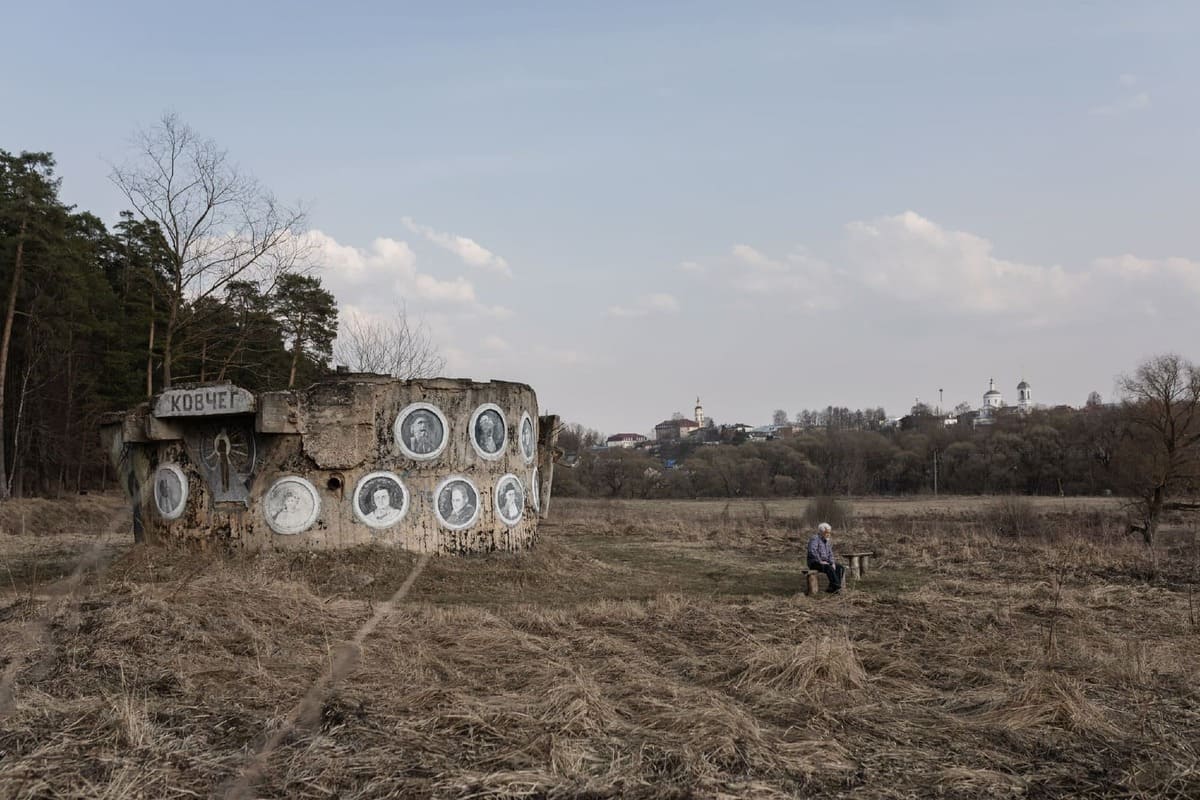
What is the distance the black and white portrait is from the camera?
47.0 ft

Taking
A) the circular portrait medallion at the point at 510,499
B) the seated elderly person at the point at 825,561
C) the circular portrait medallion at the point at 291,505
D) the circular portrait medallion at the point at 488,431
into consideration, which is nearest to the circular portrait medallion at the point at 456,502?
the circular portrait medallion at the point at 510,499

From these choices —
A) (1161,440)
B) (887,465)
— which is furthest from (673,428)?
(1161,440)

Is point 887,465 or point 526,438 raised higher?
point 526,438

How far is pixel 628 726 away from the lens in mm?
5770

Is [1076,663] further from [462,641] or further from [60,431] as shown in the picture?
[60,431]

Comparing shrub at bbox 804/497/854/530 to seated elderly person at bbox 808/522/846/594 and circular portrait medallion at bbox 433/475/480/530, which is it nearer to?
seated elderly person at bbox 808/522/846/594

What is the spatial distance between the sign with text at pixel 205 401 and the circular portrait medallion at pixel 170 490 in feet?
3.51

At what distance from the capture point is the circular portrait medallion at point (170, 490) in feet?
48.5

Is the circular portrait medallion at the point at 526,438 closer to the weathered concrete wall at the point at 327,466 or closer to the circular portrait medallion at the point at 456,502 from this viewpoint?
the weathered concrete wall at the point at 327,466

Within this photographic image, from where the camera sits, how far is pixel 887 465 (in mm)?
71375

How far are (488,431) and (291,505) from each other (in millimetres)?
3456

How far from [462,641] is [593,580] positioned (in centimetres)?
670

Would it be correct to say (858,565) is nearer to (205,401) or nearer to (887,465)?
(205,401)

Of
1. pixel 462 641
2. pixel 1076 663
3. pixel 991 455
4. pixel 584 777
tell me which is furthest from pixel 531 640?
pixel 991 455
